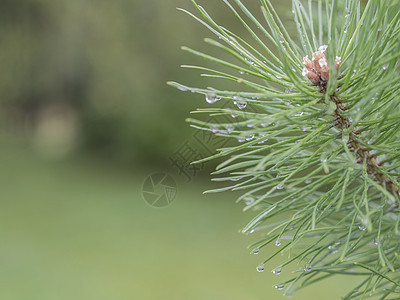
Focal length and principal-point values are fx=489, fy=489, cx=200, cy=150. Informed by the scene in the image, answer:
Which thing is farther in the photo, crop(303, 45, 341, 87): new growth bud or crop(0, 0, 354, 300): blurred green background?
crop(0, 0, 354, 300): blurred green background

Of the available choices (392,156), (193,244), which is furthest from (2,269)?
(392,156)

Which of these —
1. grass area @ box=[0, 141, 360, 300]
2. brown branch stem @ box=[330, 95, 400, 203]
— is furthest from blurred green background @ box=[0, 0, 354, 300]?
brown branch stem @ box=[330, 95, 400, 203]

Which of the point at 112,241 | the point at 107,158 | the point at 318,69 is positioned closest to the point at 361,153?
the point at 318,69

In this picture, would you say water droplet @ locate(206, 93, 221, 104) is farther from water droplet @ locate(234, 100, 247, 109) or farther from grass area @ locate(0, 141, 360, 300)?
grass area @ locate(0, 141, 360, 300)

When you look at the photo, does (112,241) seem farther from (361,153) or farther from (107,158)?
(361,153)

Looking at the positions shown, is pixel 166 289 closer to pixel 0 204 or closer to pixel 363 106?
pixel 0 204

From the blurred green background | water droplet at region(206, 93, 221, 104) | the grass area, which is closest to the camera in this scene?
water droplet at region(206, 93, 221, 104)

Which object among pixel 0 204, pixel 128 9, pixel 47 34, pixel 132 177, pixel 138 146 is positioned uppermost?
pixel 128 9

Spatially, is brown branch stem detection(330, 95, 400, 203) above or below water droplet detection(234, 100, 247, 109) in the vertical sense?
above

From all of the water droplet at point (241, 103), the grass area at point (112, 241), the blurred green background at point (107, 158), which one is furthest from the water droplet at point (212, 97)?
the blurred green background at point (107, 158)
